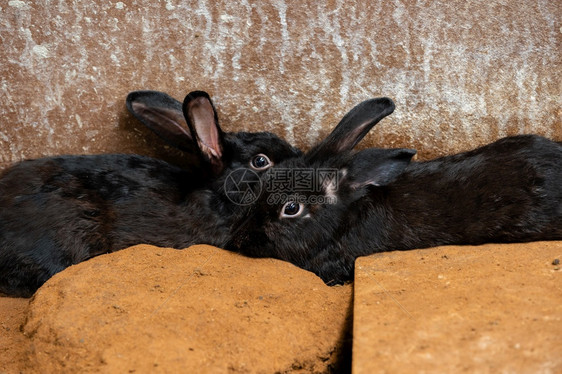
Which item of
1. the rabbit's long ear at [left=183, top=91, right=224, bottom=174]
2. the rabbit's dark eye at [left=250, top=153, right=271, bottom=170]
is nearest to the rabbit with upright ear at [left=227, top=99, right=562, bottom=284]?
the rabbit's dark eye at [left=250, top=153, right=271, bottom=170]

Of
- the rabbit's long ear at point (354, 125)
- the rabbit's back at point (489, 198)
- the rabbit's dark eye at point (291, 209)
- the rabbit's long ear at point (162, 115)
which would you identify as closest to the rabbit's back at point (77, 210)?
the rabbit's long ear at point (162, 115)

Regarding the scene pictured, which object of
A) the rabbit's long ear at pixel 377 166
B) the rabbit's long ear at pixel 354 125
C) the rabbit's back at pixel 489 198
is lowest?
the rabbit's back at pixel 489 198

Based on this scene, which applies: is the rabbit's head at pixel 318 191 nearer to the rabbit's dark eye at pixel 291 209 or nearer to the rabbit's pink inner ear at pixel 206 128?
the rabbit's dark eye at pixel 291 209

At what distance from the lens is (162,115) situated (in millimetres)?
4457

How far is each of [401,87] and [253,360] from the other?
104 inches

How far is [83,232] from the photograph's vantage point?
405 cm

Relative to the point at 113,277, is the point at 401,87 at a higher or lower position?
higher

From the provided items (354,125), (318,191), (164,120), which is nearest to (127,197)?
(164,120)

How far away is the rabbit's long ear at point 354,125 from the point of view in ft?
13.9

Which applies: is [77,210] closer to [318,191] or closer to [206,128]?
[206,128]

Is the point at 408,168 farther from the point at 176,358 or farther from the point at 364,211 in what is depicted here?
the point at 176,358

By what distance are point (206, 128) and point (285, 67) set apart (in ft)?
2.68

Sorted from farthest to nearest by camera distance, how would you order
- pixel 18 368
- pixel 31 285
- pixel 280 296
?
pixel 31 285, pixel 280 296, pixel 18 368

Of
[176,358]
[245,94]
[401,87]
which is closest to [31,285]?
[176,358]
